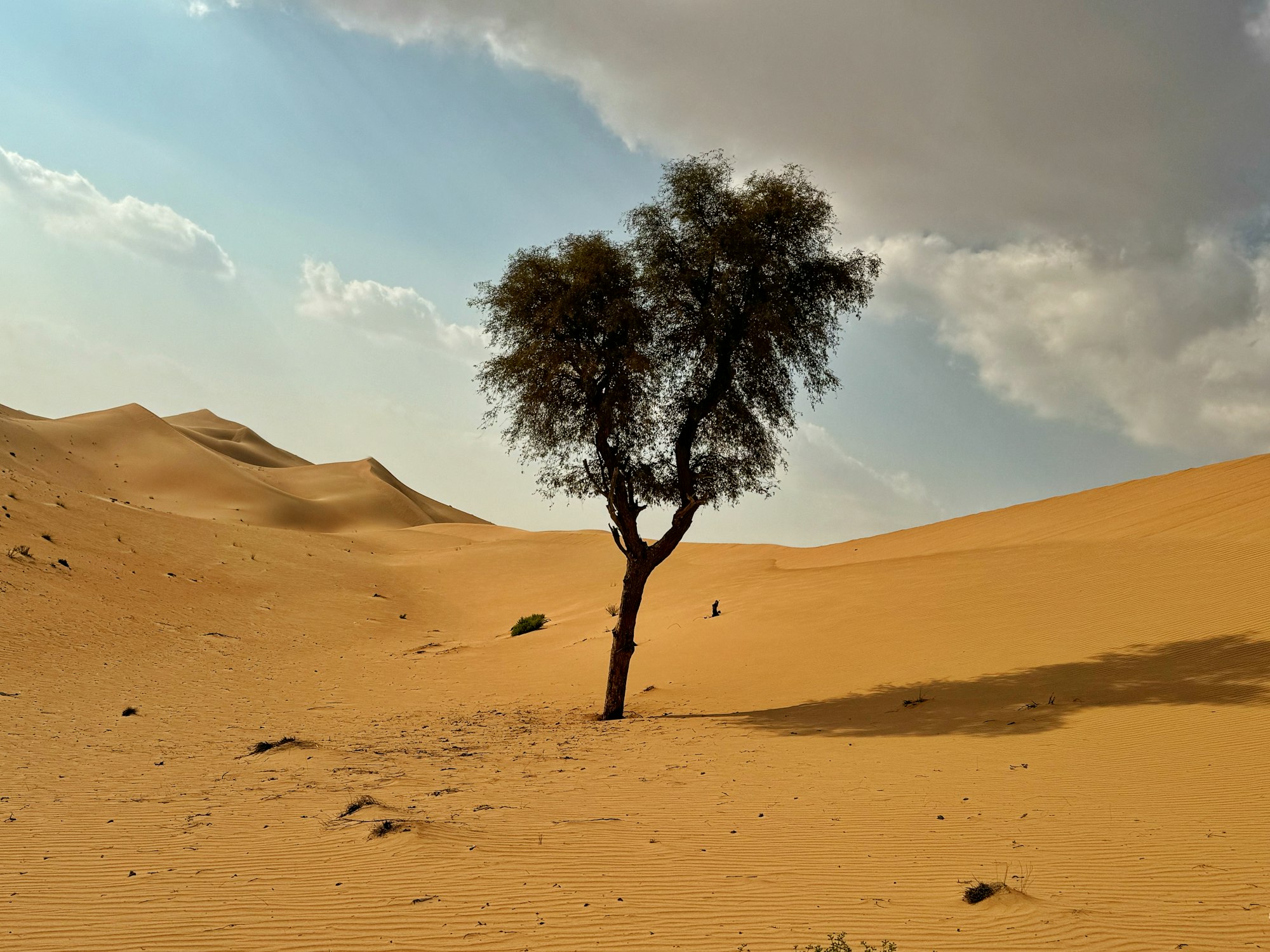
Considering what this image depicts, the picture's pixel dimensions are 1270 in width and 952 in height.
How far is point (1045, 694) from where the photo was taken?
14570 mm

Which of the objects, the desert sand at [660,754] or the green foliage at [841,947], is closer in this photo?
the green foliage at [841,947]

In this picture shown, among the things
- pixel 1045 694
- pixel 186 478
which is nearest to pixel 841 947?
pixel 1045 694

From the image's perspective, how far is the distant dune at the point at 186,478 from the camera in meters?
59.2

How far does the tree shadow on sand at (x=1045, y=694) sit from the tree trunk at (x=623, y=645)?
1.69 m

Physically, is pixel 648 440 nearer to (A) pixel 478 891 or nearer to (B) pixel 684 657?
Result: (B) pixel 684 657

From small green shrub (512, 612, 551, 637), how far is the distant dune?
3131 centimetres

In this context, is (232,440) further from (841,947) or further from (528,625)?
(841,947)

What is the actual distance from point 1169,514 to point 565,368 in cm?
2801

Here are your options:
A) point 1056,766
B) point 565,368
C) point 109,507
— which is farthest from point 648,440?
point 109,507

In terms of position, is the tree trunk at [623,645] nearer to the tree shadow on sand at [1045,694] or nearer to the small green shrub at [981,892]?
the tree shadow on sand at [1045,694]

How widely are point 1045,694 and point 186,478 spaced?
233 ft

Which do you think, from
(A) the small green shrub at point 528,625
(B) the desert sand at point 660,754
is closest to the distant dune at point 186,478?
(B) the desert sand at point 660,754

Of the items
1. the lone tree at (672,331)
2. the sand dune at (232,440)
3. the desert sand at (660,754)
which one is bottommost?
the desert sand at (660,754)

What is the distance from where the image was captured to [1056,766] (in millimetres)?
10305
